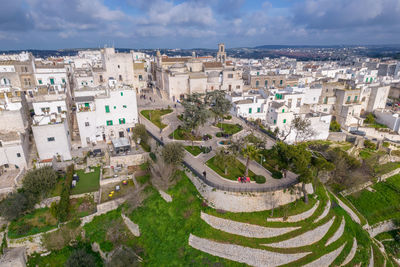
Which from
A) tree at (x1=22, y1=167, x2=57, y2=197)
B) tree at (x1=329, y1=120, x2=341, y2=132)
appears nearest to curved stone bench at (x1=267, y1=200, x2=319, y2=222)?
tree at (x1=22, y1=167, x2=57, y2=197)

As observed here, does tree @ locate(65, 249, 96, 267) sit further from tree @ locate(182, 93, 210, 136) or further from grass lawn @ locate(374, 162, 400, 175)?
grass lawn @ locate(374, 162, 400, 175)

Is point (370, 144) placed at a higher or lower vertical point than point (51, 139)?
lower

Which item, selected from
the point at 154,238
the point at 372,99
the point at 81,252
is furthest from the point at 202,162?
the point at 372,99

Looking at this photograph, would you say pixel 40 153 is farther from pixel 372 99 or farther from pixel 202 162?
pixel 372 99

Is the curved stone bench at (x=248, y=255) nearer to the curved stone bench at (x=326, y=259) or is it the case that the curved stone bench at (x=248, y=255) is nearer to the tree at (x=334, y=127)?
the curved stone bench at (x=326, y=259)

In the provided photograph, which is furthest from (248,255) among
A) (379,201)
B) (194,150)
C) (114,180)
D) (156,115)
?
(156,115)

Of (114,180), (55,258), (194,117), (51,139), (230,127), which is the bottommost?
(55,258)

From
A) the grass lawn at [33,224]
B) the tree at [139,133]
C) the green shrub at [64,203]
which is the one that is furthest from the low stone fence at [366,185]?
the grass lawn at [33,224]

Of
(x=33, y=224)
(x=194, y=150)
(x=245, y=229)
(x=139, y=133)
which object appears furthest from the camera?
(x=139, y=133)

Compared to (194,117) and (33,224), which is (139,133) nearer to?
(194,117)
